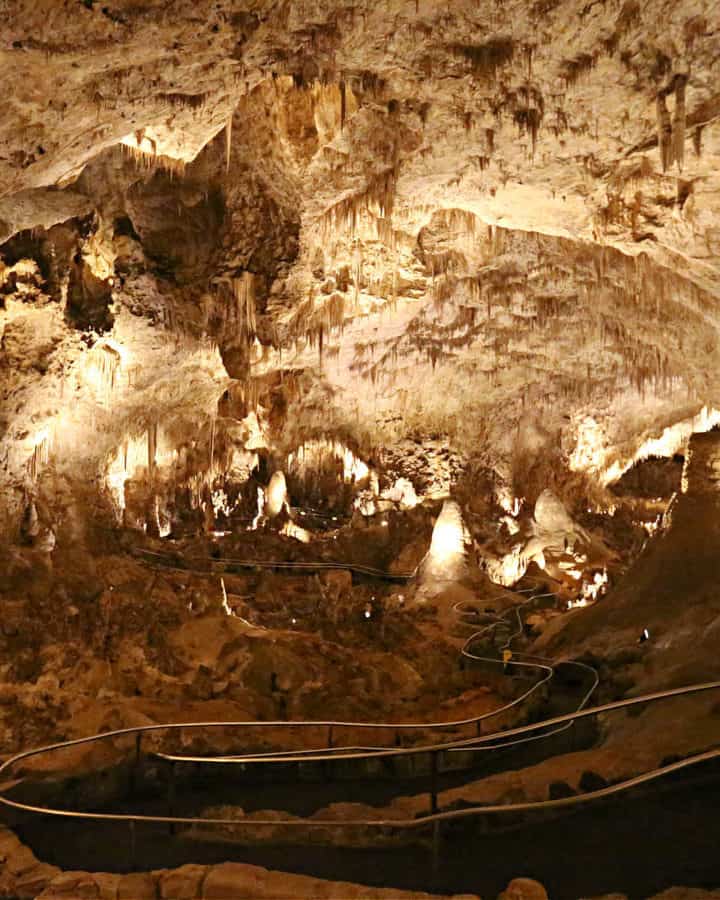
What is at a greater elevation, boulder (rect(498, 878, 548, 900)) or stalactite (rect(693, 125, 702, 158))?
stalactite (rect(693, 125, 702, 158))

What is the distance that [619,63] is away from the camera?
7.38 metres

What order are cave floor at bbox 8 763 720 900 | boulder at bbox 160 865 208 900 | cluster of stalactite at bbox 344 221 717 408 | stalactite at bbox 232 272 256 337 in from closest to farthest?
cave floor at bbox 8 763 720 900 < boulder at bbox 160 865 208 900 < stalactite at bbox 232 272 256 337 < cluster of stalactite at bbox 344 221 717 408

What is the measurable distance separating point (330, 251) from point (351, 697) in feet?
20.5

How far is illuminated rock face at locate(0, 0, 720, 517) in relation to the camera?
6.95 metres

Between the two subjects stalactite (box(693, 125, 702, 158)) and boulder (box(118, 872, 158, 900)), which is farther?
stalactite (box(693, 125, 702, 158))

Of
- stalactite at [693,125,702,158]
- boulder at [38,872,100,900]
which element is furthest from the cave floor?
stalactite at [693,125,702,158]

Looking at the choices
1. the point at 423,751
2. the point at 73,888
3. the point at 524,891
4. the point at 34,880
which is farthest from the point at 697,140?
the point at 34,880

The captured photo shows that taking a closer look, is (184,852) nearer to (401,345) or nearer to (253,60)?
(253,60)

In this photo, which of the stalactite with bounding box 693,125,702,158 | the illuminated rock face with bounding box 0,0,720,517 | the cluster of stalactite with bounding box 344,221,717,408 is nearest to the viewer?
the illuminated rock face with bounding box 0,0,720,517

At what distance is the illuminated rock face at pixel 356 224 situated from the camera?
695 cm

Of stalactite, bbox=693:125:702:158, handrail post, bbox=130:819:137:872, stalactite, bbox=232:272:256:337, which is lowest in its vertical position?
handrail post, bbox=130:819:137:872

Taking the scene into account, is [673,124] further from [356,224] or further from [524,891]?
[524,891]

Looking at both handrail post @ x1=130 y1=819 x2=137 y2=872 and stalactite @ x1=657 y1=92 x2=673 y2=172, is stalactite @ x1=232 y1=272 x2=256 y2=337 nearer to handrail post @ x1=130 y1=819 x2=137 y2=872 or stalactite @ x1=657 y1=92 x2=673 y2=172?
stalactite @ x1=657 y1=92 x2=673 y2=172

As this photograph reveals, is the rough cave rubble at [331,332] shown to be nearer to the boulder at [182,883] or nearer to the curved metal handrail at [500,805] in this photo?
the curved metal handrail at [500,805]
